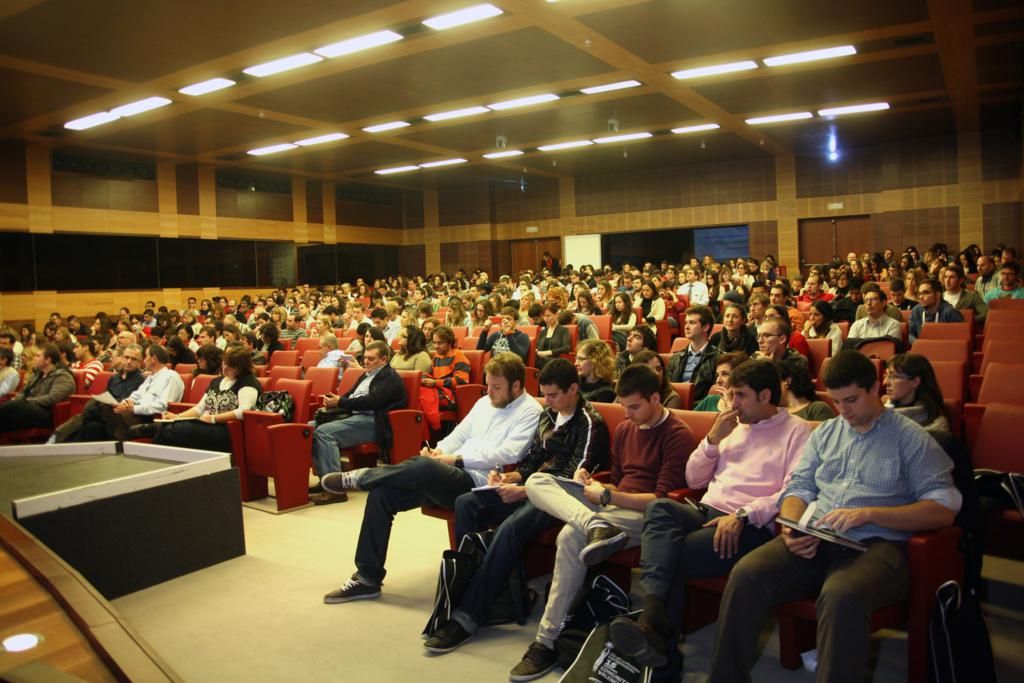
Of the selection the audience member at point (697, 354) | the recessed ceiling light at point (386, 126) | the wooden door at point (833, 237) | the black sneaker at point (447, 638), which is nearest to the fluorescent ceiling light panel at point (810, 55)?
the audience member at point (697, 354)

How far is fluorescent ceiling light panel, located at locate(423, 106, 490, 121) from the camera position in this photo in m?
11.0

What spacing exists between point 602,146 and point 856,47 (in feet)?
20.8

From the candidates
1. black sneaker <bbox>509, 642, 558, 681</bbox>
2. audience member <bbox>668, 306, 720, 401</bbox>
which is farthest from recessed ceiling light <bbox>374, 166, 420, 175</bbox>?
black sneaker <bbox>509, 642, 558, 681</bbox>

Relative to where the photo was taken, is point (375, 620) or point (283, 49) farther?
point (283, 49)

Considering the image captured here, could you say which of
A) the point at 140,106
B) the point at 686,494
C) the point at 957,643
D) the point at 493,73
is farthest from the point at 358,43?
the point at 957,643

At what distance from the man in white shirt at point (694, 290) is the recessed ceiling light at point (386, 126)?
4884 millimetres

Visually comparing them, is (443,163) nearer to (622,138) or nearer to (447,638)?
(622,138)

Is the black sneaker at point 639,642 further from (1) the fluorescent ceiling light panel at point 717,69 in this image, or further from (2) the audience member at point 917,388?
(1) the fluorescent ceiling light panel at point 717,69

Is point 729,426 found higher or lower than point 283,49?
lower

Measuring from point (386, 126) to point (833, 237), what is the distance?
9721 mm

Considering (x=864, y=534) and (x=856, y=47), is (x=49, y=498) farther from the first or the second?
(x=856, y=47)

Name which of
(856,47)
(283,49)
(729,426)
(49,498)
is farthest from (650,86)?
(49,498)

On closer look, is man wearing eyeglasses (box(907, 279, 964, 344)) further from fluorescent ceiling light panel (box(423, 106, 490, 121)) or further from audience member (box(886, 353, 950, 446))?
fluorescent ceiling light panel (box(423, 106, 490, 121))

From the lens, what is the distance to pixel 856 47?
8.57 metres
